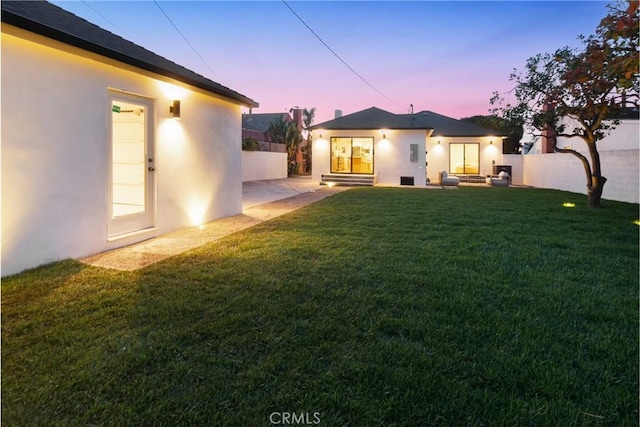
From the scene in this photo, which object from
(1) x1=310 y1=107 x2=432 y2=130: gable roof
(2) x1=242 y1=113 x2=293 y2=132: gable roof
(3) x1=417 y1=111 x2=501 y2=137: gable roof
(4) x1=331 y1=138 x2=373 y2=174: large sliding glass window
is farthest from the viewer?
(2) x1=242 y1=113 x2=293 y2=132: gable roof

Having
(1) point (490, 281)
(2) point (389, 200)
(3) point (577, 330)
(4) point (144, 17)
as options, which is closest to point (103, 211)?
(1) point (490, 281)

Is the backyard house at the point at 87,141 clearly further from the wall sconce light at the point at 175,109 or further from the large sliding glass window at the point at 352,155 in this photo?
the large sliding glass window at the point at 352,155

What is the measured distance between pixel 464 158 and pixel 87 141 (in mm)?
22226

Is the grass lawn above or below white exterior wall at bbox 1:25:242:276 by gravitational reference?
below

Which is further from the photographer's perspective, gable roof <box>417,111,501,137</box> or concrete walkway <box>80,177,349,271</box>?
gable roof <box>417,111,501,137</box>

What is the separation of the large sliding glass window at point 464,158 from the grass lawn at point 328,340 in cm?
1919

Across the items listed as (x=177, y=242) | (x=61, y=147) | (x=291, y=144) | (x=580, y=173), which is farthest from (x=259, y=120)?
(x=61, y=147)

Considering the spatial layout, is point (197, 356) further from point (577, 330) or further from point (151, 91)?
point (151, 91)

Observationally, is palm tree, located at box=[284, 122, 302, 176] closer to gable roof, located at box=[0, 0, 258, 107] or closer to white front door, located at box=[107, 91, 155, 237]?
white front door, located at box=[107, 91, 155, 237]

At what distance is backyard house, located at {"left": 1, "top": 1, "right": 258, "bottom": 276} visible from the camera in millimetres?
4418

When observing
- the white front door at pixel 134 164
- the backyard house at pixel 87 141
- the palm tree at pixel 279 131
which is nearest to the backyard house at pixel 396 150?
the palm tree at pixel 279 131

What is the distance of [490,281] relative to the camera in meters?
4.39

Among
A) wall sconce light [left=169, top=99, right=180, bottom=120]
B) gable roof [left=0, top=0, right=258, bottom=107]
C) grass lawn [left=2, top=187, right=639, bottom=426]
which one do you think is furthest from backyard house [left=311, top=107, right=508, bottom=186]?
grass lawn [left=2, top=187, right=639, bottom=426]

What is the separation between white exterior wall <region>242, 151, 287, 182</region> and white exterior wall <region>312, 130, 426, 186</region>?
3984 mm
